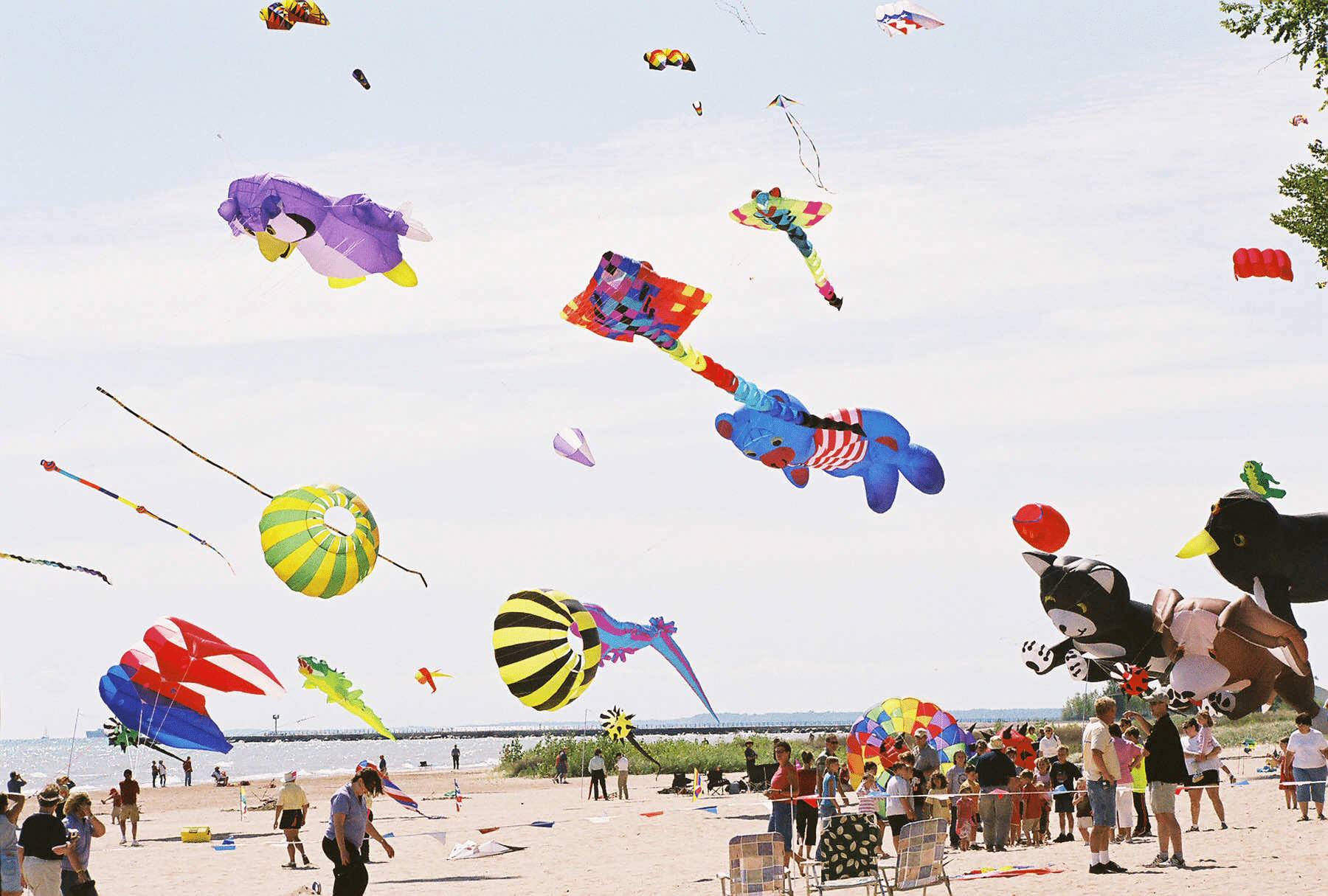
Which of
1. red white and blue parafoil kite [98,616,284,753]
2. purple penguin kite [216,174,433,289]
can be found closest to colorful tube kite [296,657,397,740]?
red white and blue parafoil kite [98,616,284,753]

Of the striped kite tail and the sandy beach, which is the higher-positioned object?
the striped kite tail

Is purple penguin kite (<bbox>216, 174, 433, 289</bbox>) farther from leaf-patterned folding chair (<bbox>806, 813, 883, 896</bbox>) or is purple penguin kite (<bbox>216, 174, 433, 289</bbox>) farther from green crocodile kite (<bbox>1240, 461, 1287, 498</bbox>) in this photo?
green crocodile kite (<bbox>1240, 461, 1287, 498</bbox>)

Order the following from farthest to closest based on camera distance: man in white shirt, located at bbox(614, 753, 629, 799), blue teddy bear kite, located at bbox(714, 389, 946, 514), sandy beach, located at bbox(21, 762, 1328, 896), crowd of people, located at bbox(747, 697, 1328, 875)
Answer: man in white shirt, located at bbox(614, 753, 629, 799) → blue teddy bear kite, located at bbox(714, 389, 946, 514) → crowd of people, located at bbox(747, 697, 1328, 875) → sandy beach, located at bbox(21, 762, 1328, 896)

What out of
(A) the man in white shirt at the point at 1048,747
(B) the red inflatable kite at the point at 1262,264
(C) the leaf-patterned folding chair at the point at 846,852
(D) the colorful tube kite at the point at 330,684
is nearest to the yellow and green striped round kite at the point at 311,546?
(D) the colorful tube kite at the point at 330,684

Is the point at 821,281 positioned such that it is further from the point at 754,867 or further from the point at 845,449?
the point at 754,867

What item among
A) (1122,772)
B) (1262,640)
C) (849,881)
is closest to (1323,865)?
(1122,772)

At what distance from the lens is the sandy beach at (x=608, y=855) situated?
33.1 feet

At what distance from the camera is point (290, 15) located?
14.1 metres

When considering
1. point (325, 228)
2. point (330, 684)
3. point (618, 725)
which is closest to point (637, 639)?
point (618, 725)

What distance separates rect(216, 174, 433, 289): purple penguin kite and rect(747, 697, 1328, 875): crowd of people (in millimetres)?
6326

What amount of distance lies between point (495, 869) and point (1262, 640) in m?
10.2

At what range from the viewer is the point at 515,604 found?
781 inches

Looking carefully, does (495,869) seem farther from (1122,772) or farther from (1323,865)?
(1323,865)

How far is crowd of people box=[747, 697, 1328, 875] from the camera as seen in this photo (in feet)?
34.8
